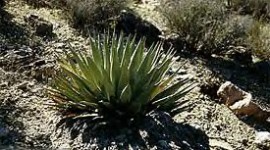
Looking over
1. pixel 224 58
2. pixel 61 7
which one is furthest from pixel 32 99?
pixel 224 58

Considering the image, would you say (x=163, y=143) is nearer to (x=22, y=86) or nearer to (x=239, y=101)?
(x=22, y=86)

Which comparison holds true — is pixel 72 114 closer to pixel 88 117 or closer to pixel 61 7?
pixel 88 117

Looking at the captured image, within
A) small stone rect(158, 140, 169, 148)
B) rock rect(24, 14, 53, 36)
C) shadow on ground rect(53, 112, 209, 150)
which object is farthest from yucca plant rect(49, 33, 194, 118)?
rock rect(24, 14, 53, 36)

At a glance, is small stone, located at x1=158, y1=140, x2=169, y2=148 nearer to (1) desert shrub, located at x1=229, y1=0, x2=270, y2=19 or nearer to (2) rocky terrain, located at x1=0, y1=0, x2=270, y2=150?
(2) rocky terrain, located at x1=0, y1=0, x2=270, y2=150

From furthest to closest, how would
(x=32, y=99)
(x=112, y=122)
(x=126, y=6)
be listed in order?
(x=126, y=6) → (x=32, y=99) → (x=112, y=122)

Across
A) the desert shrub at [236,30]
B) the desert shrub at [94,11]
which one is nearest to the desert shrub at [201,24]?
the desert shrub at [236,30]

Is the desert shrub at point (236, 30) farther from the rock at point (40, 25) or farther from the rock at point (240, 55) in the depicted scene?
the rock at point (40, 25)

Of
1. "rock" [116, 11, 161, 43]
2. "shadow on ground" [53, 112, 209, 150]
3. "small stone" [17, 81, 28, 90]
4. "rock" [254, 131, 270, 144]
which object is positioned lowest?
"rock" [254, 131, 270, 144]
